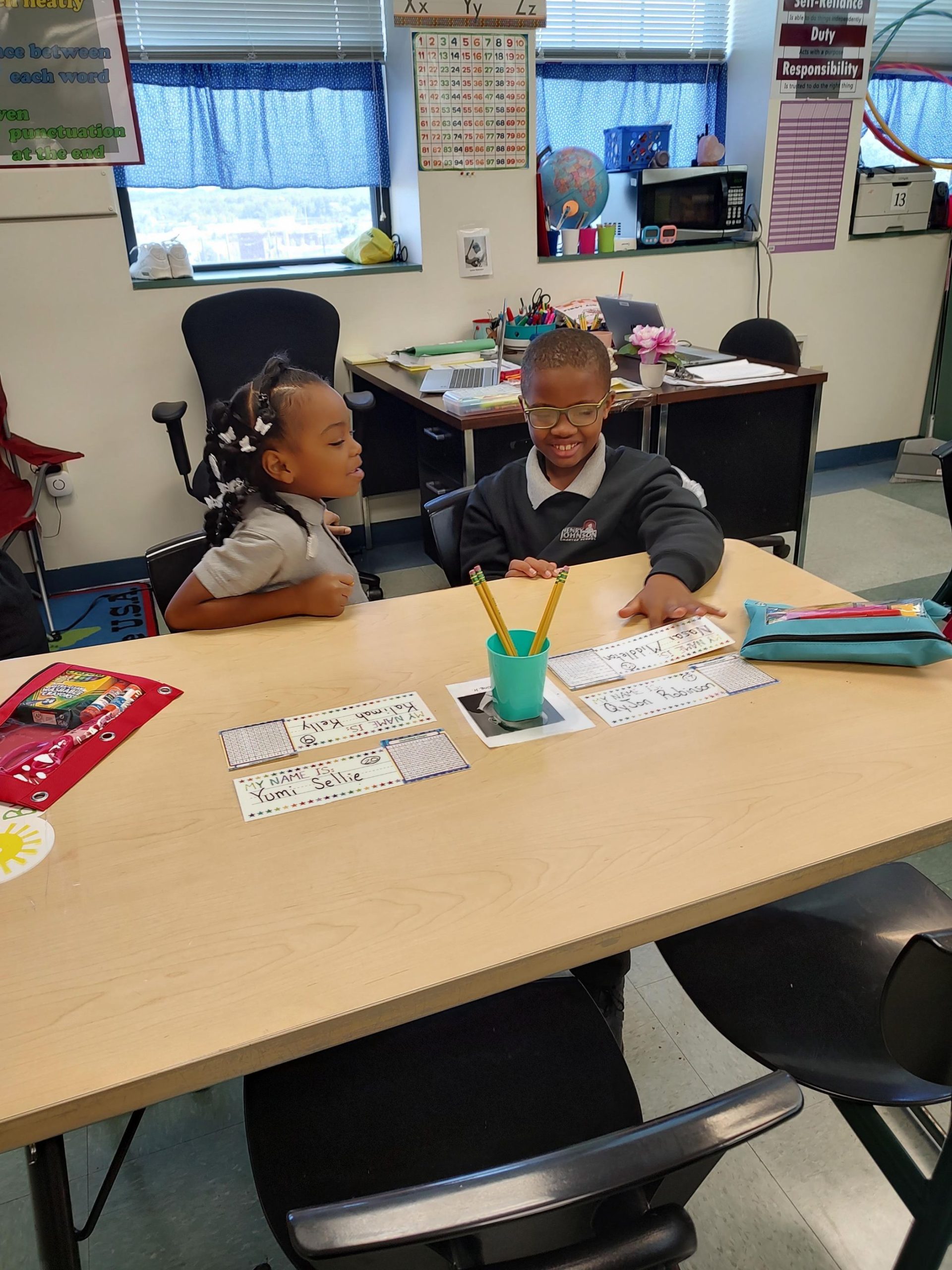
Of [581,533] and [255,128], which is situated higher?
[255,128]

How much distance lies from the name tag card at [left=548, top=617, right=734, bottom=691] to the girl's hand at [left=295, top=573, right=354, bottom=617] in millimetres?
339

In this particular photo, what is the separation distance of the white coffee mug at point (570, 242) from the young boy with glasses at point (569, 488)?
2203 mm

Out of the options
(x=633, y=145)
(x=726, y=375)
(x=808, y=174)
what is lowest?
(x=726, y=375)

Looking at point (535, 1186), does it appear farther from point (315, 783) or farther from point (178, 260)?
point (178, 260)

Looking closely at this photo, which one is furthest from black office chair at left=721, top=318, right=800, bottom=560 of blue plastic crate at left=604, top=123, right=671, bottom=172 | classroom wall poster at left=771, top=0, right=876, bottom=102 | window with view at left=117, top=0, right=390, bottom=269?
window with view at left=117, top=0, right=390, bottom=269

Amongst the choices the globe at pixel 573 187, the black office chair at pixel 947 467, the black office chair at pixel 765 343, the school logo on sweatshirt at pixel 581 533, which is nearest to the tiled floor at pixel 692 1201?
the school logo on sweatshirt at pixel 581 533

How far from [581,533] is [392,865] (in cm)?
99

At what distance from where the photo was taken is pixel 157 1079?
611 mm

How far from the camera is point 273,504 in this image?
1.43 meters

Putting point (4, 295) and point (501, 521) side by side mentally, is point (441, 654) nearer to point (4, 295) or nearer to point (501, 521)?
point (501, 521)

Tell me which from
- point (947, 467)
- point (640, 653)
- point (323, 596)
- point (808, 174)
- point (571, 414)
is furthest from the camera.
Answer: point (808, 174)

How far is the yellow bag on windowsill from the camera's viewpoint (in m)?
3.50

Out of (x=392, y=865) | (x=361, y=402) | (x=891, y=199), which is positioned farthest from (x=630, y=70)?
(x=392, y=865)

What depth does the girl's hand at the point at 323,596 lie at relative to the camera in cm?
132
